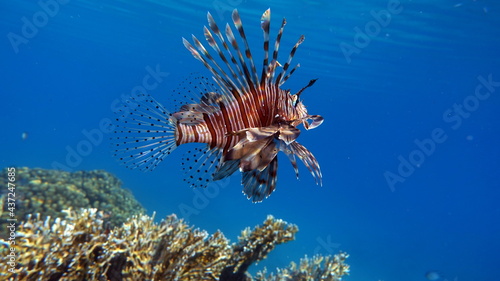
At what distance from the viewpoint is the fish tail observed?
2584 mm

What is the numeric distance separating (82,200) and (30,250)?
13.9ft

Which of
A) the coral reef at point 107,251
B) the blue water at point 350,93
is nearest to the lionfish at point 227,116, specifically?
the coral reef at point 107,251

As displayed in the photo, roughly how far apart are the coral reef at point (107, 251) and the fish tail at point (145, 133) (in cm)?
84

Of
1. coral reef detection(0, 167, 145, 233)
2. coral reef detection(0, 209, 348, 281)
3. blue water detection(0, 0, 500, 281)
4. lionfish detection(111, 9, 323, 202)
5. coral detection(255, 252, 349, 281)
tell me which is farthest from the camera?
blue water detection(0, 0, 500, 281)

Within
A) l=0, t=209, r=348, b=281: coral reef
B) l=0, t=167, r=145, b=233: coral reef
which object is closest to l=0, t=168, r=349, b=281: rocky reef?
l=0, t=209, r=348, b=281: coral reef

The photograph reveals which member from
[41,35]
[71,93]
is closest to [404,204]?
[41,35]

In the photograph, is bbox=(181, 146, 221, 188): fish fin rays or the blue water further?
the blue water

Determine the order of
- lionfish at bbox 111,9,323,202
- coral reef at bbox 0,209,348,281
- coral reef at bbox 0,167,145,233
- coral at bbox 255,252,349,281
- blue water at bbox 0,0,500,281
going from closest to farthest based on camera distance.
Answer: lionfish at bbox 111,9,323,202
coral reef at bbox 0,209,348,281
coral at bbox 255,252,349,281
coral reef at bbox 0,167,145,233
blue water at bbox 0,0,500,281

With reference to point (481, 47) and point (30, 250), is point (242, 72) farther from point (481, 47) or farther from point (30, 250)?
point (481, 47)

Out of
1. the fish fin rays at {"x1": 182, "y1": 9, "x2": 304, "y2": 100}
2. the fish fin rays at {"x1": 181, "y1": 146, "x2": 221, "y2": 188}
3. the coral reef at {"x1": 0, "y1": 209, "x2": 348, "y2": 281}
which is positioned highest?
the fish fin rays at {"x1": 182, "y1": 9, "x2": 304, "y2": 100}

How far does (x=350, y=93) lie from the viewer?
44312 millimetres

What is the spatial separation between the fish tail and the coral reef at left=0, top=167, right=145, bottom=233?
10.1 ft

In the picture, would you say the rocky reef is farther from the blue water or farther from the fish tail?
the blue water

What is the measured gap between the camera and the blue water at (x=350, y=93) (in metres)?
20.2
